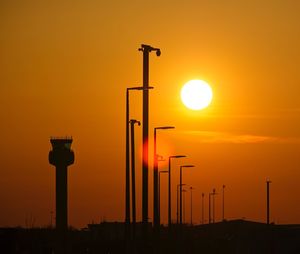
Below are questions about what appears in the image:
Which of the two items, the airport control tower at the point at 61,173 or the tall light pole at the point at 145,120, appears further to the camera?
the airport control tower at the point at 61,173

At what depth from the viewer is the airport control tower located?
529 ft

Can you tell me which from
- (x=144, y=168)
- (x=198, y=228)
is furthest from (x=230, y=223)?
(x=144, y=168)

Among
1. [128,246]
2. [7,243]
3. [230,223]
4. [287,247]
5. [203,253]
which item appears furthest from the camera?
[230,223]

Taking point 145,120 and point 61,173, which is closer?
point 145,120

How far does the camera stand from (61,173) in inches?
6511

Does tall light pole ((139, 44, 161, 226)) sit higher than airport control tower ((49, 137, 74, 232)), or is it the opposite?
tall light pole ((139, 44, 161, 226))

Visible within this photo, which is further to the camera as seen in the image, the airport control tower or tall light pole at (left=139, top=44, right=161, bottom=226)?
the airport control tower

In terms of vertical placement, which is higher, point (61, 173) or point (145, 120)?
point (145, 120)

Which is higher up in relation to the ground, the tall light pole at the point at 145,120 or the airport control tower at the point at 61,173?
the tall light pole at the point at 145,120

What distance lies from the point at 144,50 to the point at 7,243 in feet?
68.3

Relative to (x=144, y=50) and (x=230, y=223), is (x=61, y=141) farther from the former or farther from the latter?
(x=144, y=50)

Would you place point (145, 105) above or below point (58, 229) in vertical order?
above

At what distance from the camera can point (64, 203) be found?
545ft

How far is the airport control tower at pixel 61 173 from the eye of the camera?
→ 6353 inches
